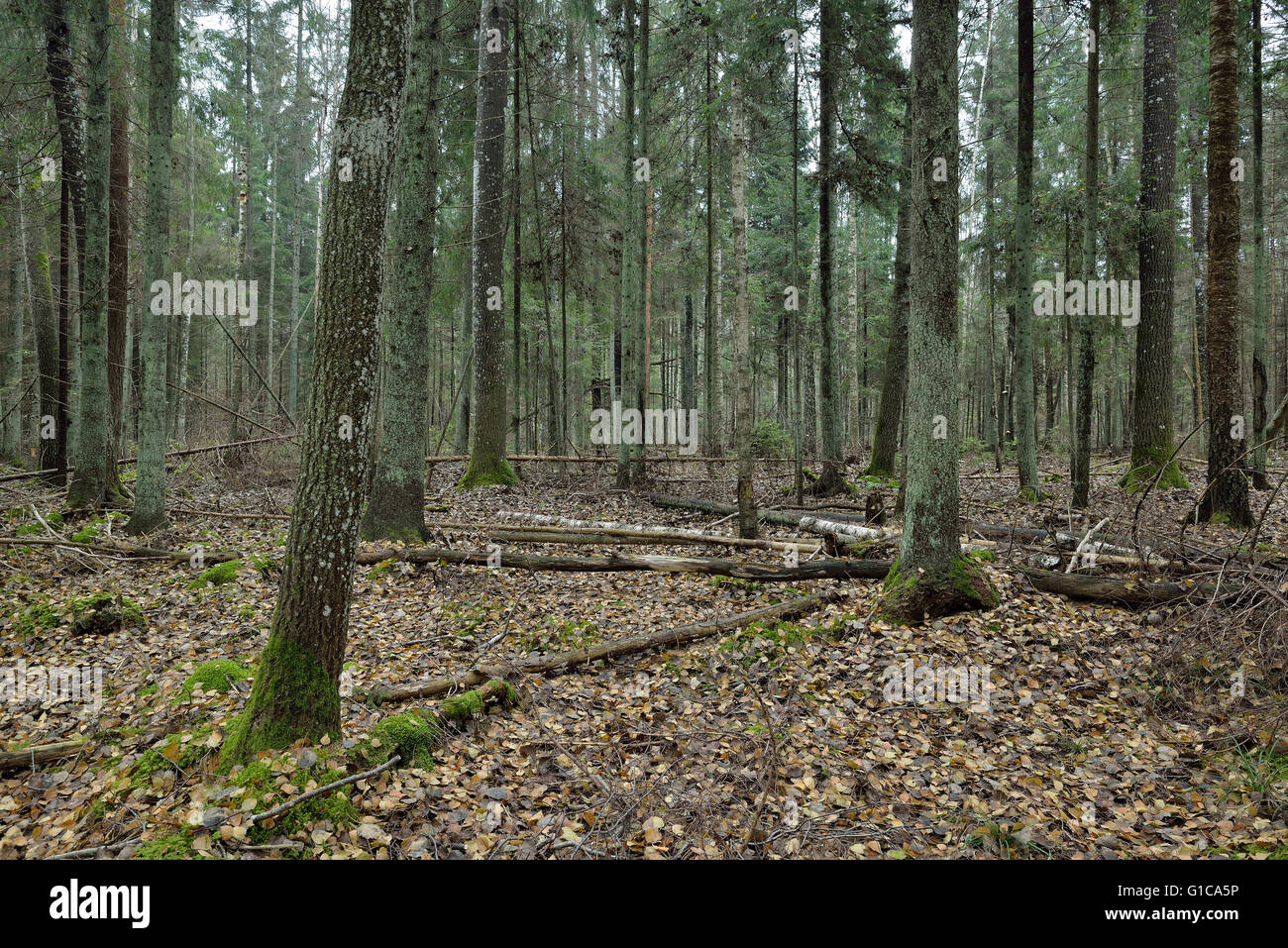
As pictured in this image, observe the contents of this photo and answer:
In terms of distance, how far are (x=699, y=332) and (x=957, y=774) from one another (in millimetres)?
28052

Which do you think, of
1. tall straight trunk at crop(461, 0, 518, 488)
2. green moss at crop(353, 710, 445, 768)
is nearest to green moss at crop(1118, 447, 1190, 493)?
tall straight trunk at crop(461, 0, 518, 488)

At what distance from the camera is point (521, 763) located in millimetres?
4129

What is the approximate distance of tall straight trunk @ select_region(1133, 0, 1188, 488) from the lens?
11969 millimetres

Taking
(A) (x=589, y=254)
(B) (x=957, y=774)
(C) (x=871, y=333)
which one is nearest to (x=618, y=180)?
(A) (x=589, y=254)

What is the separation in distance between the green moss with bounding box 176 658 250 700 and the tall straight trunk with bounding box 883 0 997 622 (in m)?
5.57

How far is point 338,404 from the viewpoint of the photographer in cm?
352

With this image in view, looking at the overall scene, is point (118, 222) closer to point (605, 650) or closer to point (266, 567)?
point (266, 567)

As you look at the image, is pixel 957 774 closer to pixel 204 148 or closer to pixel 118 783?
pixel 118 783

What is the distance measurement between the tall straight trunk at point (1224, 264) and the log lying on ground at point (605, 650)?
201 inches

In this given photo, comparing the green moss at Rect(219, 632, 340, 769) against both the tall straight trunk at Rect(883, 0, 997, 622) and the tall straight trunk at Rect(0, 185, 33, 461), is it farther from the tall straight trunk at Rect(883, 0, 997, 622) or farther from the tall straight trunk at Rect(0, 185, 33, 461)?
the tall straight trunk at Rect(0, 185, 33, 461)

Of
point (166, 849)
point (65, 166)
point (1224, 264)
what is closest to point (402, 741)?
point (166, 849)

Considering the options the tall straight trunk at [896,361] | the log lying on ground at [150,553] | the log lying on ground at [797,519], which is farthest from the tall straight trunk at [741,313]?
the log lying on ground at [150,553]

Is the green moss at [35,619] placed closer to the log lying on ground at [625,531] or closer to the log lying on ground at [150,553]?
the log lying on ground at [150,553]

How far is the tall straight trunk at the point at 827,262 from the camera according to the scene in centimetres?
1244
